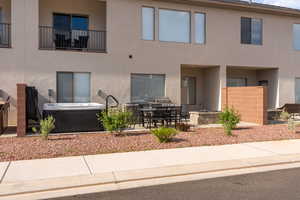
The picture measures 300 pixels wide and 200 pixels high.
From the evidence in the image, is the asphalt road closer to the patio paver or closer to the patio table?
the patio paver

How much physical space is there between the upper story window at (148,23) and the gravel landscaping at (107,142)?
19.9 feet

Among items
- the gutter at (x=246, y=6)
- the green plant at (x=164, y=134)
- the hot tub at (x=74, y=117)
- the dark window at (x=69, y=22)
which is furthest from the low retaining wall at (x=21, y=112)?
the gutter at (x=246, y=6)

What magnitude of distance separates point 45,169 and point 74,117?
192 inches

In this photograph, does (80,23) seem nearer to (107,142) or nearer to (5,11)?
(5,11)

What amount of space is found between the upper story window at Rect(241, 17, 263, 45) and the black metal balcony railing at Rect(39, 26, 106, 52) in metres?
8.28

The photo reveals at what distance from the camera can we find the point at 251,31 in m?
16.5

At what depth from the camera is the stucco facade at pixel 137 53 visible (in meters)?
12.3

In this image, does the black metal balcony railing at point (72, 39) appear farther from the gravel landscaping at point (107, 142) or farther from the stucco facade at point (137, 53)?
the gravel landscaping at point (107, 142)

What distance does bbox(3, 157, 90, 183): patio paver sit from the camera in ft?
18.0

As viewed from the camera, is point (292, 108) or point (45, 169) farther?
point (292, 108)

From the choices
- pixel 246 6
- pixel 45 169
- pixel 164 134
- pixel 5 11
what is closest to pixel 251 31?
pixel 246 6

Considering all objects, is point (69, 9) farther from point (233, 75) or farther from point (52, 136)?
point (233, 75)

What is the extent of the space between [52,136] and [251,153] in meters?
6.70

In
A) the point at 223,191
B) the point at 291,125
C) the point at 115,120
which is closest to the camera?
the point at 223,191
